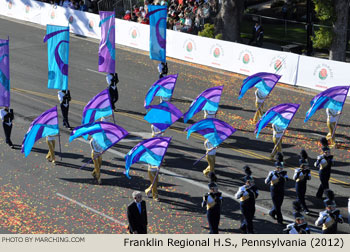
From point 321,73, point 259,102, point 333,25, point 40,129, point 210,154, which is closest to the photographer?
point 210,154

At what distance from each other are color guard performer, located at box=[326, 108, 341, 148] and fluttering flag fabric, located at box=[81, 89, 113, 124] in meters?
7.21

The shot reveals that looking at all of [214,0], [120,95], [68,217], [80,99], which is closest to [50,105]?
[80,99]

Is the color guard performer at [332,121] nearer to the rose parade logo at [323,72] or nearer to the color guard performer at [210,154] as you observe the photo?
the color guard performer at [210,154]

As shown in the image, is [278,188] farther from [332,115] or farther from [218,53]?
[218,53]

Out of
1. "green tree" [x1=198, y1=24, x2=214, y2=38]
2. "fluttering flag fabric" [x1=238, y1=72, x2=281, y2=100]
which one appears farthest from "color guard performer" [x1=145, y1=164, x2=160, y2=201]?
"green tree" [x1=198, y1=24, x2=214, y2=38]

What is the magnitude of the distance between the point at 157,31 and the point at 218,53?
5558mm

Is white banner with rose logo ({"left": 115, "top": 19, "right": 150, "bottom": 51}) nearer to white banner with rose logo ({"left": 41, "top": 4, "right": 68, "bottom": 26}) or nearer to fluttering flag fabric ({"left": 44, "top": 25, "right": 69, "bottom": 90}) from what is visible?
white banner with rose logo ({"left": 41, "top": 4, "right": 68, "bottom": 26})

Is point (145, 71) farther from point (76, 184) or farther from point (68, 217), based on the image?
point (68, 217)

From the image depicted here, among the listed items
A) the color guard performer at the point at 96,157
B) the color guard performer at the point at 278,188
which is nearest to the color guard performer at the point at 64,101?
the color guard performer at the point at 96,157

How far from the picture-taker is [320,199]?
54.8 feet

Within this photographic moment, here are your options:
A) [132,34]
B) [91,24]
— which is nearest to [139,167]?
[132,34]

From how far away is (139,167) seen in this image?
18.7 m

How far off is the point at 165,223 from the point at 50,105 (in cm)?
1038

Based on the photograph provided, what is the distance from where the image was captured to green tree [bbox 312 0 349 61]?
27.8 meters
